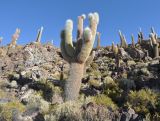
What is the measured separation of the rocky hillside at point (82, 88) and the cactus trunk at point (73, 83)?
0.49 m

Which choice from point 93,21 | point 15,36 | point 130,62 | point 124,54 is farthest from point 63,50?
point 15,36

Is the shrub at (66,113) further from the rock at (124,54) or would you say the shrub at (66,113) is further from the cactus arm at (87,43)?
the rock at (124,54)

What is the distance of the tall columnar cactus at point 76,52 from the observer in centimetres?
1520

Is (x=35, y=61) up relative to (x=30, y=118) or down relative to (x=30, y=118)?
up

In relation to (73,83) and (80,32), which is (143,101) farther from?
Result: (80,32)

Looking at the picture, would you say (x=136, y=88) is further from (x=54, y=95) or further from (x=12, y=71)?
(x=12, y=71)

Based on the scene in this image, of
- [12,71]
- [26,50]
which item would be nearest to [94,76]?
[12,71]

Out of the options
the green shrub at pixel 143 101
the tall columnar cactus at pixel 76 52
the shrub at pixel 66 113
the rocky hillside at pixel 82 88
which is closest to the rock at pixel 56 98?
the rocky hillside at pixel 82 88

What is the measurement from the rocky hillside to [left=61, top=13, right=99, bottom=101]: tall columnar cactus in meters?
0.65

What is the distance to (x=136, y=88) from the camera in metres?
15.5

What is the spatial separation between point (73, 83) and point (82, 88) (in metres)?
1.65

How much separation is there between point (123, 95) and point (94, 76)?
4.55m

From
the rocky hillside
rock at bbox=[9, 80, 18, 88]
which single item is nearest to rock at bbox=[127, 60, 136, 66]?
the rocky hillside

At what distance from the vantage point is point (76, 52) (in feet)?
52.0
